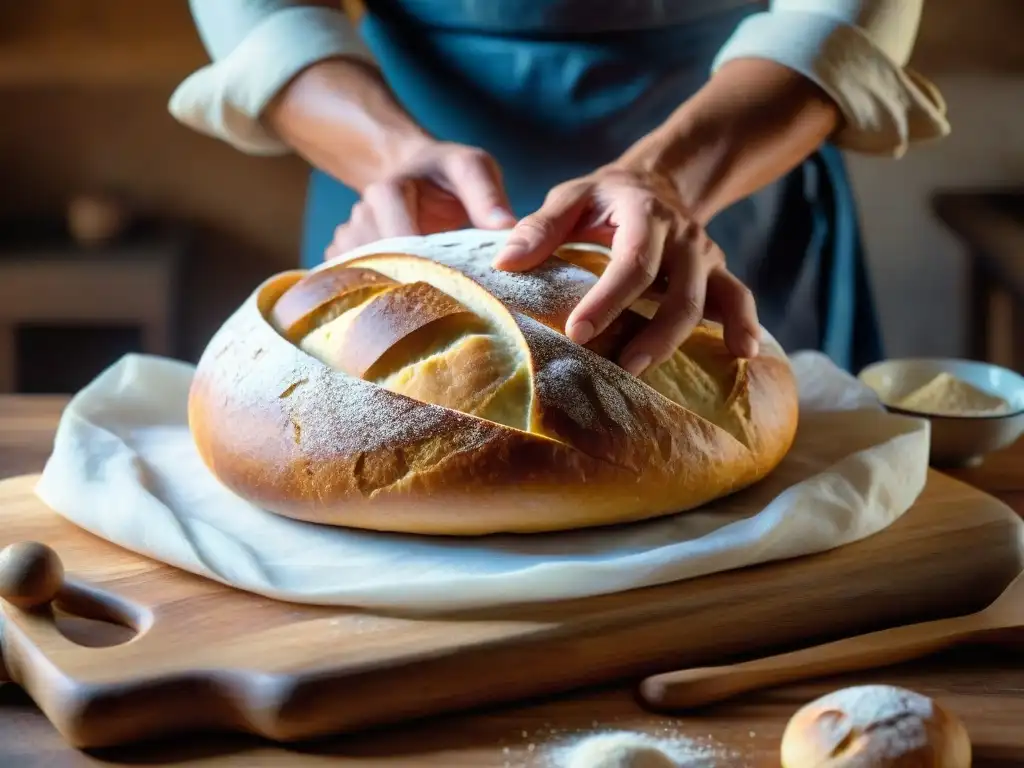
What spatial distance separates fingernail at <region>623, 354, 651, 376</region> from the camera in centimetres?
94

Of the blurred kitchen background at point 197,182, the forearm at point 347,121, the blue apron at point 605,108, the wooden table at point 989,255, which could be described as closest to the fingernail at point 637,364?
the forearm at point 347,121

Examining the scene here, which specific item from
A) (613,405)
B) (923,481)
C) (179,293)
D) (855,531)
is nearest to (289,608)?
(613,405)

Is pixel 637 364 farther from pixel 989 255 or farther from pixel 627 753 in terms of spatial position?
pixel 989 255

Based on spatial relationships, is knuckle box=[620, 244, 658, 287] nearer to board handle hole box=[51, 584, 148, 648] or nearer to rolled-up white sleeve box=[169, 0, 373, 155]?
board handle hole box=[51, 584, 148, 648]

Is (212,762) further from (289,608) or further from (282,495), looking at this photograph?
(282,495)

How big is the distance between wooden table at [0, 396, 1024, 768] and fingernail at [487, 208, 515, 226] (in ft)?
1.51

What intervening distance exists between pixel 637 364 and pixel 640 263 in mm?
79

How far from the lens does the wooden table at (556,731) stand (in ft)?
2.35

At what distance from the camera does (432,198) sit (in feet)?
4.03

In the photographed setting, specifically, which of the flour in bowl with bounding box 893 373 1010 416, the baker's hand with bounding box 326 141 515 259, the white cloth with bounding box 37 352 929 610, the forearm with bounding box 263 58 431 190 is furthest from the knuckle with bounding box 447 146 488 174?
the flour in bowl with bounding box 893 373 1010 416

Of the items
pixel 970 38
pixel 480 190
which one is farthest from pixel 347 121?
pixel 970 38

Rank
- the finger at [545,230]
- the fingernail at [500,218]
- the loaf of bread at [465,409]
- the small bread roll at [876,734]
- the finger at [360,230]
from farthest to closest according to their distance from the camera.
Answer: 1. the finger at [360,230]
2. the fingernail at [500,218]
3. the finger at [545,230]
4. the loaf of bread at [465,409]
5. the small bread roll at [876,734]

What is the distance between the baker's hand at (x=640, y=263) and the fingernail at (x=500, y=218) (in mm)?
67

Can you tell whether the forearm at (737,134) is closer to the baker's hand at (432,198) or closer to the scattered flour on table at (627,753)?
the baker's hand at (432,198)
